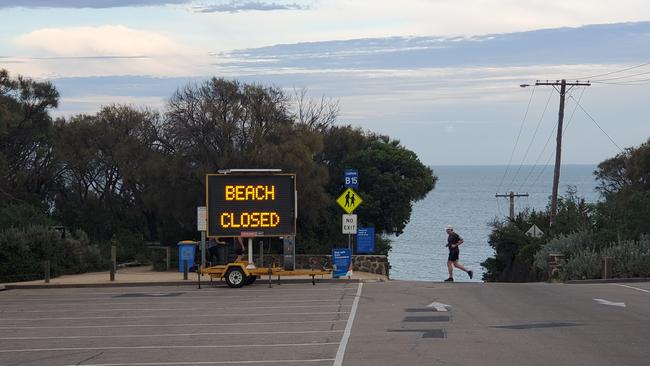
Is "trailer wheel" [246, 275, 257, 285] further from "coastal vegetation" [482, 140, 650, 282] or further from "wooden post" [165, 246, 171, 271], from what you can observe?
"wooden post" [165, 246, 171, 271]

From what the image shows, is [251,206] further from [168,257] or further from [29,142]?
[29,142]

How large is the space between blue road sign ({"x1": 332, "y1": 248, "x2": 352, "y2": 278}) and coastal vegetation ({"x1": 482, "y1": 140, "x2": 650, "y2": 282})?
304 inches

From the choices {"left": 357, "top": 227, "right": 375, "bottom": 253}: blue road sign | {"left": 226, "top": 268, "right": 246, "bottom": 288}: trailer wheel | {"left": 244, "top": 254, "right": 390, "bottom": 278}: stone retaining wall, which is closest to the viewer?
{"left": 226, "top": 268, "right": 246, "bottom": 288}: trailer wheel

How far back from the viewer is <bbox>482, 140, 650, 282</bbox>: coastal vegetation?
30.4m

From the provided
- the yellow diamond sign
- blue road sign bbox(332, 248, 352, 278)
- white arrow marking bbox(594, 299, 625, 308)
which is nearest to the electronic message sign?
blue road sign bbox(332, 248, 352, 278)

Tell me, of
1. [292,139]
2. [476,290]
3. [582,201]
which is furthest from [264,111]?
[476,290]

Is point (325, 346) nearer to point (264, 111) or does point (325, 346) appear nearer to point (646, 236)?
point (646, 236)

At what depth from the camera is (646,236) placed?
105 feet

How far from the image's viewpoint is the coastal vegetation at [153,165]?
139 ft

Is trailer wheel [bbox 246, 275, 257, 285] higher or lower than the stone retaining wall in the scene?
higher

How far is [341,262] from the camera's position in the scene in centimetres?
2917

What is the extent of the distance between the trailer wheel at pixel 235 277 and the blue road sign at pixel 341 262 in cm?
324

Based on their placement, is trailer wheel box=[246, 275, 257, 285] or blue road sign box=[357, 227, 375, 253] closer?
trailer wheel box=[246, 275, 257, 285]

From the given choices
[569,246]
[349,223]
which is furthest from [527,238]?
[349,223]
